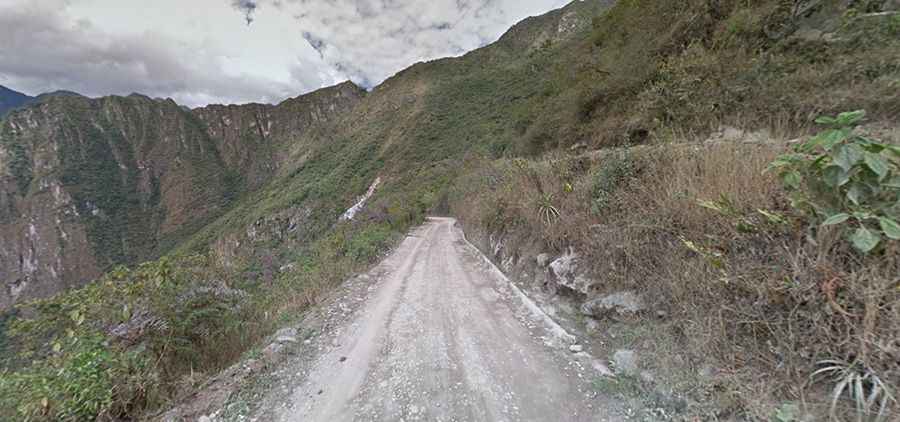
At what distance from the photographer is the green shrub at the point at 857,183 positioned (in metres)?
1.67

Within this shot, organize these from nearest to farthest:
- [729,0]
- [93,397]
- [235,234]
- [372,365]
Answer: [93,397] < [372,365] < [729,0] < [235,234]

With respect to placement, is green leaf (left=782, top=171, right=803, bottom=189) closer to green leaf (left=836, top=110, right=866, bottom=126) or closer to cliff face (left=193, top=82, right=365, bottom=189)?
green leaf (left=836, top=110, right=866, bottom=126)

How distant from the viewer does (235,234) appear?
5969 cm

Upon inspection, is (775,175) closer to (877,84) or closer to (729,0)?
(877,84)

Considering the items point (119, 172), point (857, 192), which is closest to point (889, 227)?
point (857, 192)

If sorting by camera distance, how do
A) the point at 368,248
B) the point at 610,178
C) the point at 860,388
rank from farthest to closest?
the point at 368,248 → the point at 610,178 → the point at 860,388

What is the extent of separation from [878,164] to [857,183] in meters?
0.16

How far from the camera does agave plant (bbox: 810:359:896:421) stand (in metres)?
1.47

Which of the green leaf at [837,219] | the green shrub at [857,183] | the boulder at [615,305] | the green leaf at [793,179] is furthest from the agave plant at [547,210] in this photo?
the green leaf at [837,219]

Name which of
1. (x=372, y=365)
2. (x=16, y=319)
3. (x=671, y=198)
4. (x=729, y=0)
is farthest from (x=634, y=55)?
(x=16, y=319)

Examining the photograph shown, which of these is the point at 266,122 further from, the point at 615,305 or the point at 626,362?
the point at 626,362

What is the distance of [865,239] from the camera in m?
1.66

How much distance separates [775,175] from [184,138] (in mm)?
205465

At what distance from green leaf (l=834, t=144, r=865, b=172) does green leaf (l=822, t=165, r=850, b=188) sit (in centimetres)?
4
